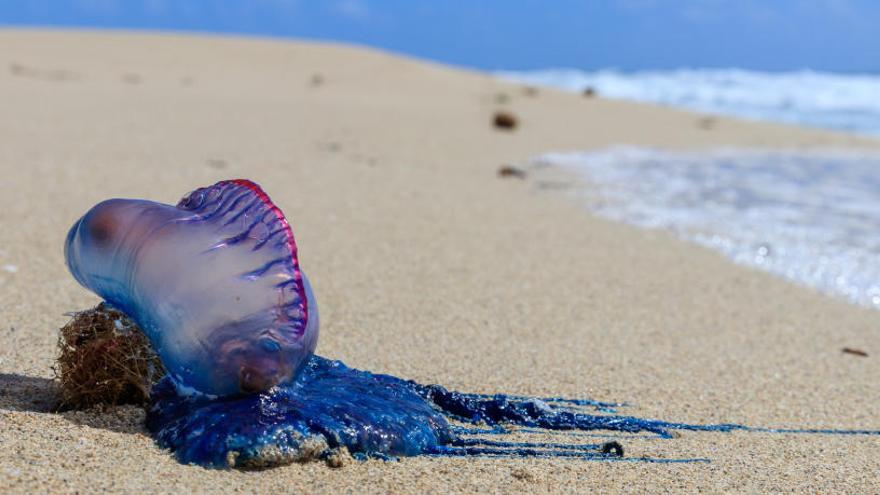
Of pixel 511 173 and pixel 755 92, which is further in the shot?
pixel 755 92

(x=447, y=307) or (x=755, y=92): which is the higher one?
(x=755, y=92)

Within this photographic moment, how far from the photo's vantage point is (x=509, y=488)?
2.12 m

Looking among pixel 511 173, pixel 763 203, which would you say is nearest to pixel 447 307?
pixel 511 173

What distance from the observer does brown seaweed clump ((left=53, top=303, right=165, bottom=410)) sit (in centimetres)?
224

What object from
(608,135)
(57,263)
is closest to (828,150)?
(608,135)

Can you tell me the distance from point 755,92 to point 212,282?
20.0 m

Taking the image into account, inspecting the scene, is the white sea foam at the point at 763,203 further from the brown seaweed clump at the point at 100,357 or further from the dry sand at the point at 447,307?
the brown seaweed clump at the point at 100,357

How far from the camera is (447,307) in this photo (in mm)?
3604

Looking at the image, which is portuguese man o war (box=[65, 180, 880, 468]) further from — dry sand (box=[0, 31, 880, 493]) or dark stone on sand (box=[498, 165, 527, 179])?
dark stone on sand (box=[498, 165, 527, 179])

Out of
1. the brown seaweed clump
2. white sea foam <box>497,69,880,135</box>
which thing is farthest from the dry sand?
white sea foam <box>497,69,880,135</box>

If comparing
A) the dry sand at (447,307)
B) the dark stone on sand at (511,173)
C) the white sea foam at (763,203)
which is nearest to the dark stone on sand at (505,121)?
the dry sand at (447,307)

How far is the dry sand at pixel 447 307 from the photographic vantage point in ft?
7.17

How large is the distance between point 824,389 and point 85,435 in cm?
218

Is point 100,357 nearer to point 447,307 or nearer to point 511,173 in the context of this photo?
point 447,307
